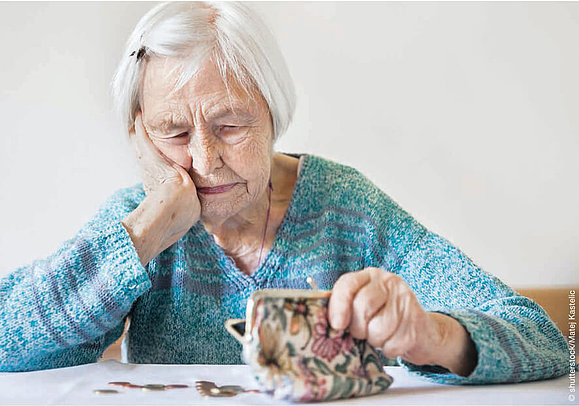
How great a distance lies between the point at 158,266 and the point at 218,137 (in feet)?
0.96

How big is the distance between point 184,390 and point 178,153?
0.48 meters

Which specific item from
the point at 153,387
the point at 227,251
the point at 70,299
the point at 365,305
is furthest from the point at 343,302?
the point at 227,251

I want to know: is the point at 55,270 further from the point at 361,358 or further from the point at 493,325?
the point at 493,325

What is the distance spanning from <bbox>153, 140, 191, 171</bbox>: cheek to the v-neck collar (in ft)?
0.56

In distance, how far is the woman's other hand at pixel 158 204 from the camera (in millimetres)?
1106

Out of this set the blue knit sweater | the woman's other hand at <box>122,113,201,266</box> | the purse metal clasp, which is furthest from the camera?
the woman's other hand at <box>122,113,201,266</box>

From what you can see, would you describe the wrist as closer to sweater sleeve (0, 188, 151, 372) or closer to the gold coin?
the gold coin

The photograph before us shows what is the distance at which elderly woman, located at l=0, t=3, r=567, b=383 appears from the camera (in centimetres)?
90

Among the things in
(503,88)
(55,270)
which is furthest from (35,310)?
(503,88)

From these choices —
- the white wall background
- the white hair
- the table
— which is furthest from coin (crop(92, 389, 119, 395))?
the white wall background

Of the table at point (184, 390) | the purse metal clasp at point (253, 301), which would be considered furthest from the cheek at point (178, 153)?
the purse metal clasp at point (253, 301)

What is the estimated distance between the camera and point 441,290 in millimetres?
1166

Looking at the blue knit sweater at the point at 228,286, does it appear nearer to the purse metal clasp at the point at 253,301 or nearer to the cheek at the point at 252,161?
the cheek at the point at 252,161

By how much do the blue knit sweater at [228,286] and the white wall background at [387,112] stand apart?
824mm
